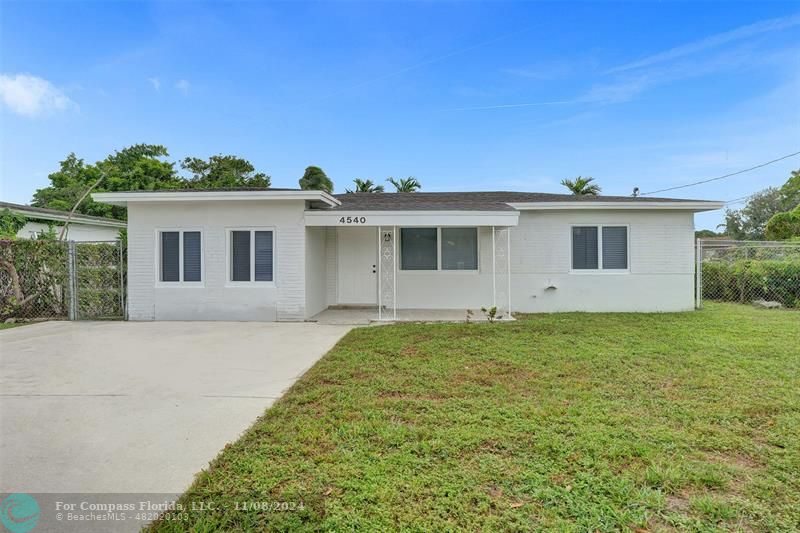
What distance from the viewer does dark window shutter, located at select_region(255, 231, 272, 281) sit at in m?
9.11

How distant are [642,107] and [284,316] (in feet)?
52.9

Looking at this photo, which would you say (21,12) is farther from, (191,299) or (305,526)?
(305,526)

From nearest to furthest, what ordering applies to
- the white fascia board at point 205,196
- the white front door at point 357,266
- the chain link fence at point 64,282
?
the white fascia board at point 205,196 < the chain link fence at point 64,282 < the white front door at point 357,266

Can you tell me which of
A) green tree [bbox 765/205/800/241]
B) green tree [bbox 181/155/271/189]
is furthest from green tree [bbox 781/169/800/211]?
green tree [bbox 181/155/271/189]

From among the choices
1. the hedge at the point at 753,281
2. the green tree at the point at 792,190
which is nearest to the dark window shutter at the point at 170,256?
the hedge at the point at 753,281

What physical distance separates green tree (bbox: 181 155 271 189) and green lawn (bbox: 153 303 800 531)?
85.8 ft

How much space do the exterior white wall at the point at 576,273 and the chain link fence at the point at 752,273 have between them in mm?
1214

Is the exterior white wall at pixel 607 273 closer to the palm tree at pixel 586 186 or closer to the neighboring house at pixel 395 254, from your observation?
the neighboring house at pixel 395 254

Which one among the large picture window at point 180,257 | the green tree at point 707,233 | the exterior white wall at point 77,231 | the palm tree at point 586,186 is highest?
the palm tree at point 586,186

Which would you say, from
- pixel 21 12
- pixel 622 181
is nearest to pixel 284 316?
pixel 21 12

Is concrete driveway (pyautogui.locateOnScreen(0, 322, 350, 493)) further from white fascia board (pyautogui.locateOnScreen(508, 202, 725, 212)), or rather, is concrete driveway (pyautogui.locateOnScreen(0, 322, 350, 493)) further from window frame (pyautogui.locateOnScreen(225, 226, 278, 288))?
white fascia board (pyautogui.locateOnScreen(508, 202, 725, 212))

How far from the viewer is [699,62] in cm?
1380

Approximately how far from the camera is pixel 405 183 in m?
22.7

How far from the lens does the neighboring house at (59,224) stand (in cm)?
1288
